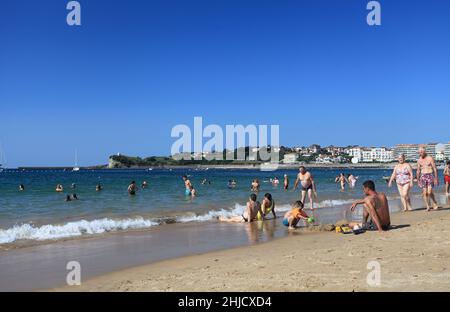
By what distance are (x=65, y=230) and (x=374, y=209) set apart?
758 centimetres

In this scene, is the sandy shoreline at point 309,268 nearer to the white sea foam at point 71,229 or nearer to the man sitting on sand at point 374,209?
the man sitting on sand at point 374,209

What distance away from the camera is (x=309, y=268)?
5.93 metres

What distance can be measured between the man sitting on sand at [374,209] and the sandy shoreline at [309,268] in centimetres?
58

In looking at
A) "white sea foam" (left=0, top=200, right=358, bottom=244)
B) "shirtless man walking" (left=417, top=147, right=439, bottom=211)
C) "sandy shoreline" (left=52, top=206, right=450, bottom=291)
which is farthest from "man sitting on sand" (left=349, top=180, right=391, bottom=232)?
"white sea foam" (left=0, top=200, right=358, bottom=244)

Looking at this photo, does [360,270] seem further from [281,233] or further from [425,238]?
[281,233]

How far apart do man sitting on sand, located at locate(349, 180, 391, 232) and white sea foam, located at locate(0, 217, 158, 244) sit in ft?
20.7

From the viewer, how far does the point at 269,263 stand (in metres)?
6.51

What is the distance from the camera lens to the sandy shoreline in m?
5.07

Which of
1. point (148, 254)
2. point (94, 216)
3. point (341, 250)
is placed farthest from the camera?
point (94, 216)
